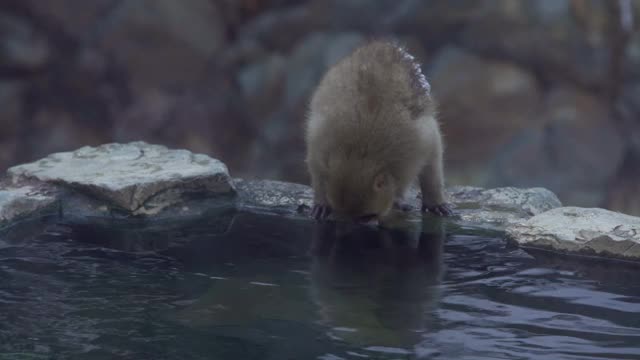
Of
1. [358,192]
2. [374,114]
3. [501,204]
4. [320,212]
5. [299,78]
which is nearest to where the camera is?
[358,192]

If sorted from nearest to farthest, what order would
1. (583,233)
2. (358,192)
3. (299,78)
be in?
1. (583,233)
2. (358,192)
3. (299,78)

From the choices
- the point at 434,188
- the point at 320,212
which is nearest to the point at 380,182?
the point at 320,212

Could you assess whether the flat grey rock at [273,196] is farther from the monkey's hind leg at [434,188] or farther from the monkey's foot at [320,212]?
the monkey's hind leg at [434,188]

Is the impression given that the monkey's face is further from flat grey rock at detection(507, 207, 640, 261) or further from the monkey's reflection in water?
flat grey rock at detection(507, 207, 640, 261)

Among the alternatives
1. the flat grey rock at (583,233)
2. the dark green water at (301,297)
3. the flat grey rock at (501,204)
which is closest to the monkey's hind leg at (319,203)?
the dark green water at (301,297)

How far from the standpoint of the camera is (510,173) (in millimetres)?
10328

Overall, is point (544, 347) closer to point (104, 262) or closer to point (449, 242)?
point (449, 242)

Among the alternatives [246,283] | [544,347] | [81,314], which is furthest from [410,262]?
[81,314]

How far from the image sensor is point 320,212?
5.60m

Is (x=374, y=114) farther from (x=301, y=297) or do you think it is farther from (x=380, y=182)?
(x=301, y=297)

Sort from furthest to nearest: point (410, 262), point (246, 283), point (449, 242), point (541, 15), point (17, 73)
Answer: point (17, 73) < point (541, 15) < point (449, 242) < point (410, 262) < point (246, 283)

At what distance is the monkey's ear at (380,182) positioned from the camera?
5.21 meters

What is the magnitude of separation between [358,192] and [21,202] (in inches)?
63.6

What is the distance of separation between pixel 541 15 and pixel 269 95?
9.02 ft
